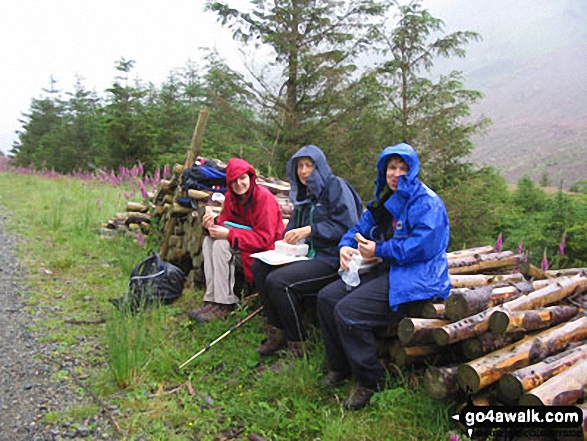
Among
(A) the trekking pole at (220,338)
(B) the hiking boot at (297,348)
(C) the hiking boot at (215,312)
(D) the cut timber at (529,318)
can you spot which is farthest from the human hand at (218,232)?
(D) the cut timber at (529,318)

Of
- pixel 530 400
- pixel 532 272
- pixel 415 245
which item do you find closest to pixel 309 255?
pixel 415 245

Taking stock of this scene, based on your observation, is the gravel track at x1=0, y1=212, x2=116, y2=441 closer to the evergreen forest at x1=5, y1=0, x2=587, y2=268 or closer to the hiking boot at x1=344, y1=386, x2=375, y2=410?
the hiking boot at x1=344, y1=386, x2=375, y2=410

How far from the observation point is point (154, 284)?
5328 millimetres

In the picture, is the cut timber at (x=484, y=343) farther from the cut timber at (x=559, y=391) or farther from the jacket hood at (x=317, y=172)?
the jacket hood at (x=317, y=172)

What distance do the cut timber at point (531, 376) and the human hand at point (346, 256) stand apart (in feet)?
4.48

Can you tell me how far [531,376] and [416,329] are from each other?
0.69m

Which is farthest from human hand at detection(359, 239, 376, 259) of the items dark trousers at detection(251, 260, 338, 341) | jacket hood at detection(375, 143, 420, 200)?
dark trousers at detection(251, 260, 338, 341)

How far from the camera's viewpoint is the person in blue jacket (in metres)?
3.26

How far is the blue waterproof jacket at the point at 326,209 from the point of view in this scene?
13.8 feet

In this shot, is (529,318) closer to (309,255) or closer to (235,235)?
(309,255)

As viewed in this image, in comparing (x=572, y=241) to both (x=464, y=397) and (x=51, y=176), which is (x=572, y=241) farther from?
(x=51, y=176)

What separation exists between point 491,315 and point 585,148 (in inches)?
2027

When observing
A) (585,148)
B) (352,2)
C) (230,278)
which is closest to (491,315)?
(230,278)

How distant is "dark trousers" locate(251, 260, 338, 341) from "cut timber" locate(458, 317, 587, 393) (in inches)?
61.8
